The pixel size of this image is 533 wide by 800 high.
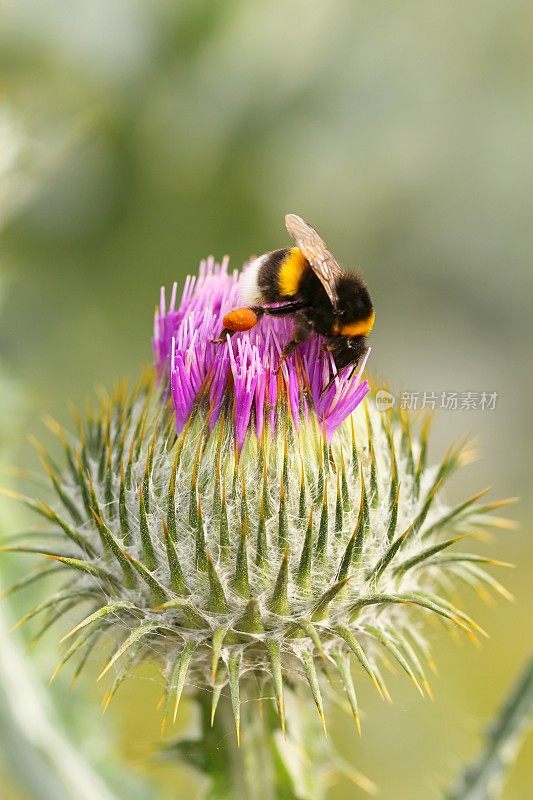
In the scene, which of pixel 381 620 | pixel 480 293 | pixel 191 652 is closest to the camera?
pixel 191 652

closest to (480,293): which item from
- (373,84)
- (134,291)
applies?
(373,84)

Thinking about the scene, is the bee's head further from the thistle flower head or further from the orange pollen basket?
the orange pollen basket

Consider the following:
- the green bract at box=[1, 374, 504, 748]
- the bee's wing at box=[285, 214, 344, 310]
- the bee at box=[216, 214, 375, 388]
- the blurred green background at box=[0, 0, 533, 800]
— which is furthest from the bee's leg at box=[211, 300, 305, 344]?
the blurred green background at box=[0, 0, 533, 800]

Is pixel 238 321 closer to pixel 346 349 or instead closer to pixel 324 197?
pixel 346 349

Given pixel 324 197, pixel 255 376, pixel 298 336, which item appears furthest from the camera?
pixel 324 197

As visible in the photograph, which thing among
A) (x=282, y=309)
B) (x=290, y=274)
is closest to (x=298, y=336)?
(x=282, y=309)

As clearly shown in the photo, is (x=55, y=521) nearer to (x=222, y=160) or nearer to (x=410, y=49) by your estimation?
(x=222, y=160)
